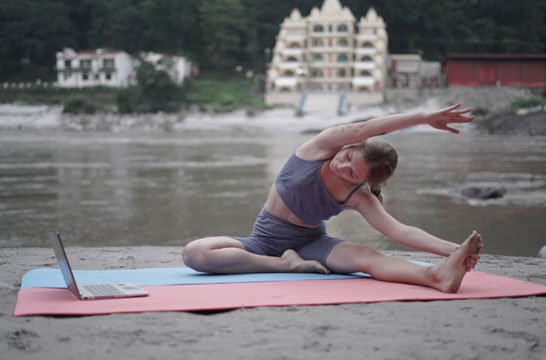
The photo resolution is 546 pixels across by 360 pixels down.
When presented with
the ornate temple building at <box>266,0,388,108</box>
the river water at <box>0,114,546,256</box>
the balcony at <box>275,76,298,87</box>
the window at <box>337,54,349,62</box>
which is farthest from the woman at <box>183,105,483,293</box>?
the window at <box>337,54,349,62</box>

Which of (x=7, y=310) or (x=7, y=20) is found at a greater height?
(x=7, y=20)

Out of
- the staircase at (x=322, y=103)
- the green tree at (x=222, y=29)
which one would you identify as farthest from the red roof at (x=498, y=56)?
the green tree at (x=222, y=29)

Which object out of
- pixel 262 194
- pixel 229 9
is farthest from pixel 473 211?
pixel 229 9

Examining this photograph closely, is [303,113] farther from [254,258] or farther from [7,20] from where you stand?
[254,258]

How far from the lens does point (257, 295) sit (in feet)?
10.3

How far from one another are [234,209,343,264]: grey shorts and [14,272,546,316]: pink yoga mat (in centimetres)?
27

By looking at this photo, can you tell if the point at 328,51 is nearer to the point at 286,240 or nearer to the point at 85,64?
the point at 85,64

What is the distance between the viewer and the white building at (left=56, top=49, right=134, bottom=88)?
147 feet

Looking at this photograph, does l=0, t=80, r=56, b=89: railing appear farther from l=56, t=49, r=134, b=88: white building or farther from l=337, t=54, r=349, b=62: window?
l=337, t=54, r=349, b=62: window

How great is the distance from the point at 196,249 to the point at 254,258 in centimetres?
26

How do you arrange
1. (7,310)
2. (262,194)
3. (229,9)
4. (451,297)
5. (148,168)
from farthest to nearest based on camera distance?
(229,9), (148,168), (262,194), (451,297), (7,310)

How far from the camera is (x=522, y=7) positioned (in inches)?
1286

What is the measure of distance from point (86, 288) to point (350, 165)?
3.77ft

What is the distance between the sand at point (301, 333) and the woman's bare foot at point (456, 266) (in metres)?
0.15
